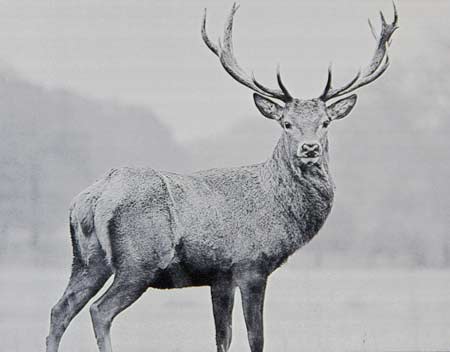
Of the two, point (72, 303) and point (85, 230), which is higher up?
point (85, 230)

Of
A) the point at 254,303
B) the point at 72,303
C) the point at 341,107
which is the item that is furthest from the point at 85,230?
the point at 341,107

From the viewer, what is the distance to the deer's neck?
8578 mm

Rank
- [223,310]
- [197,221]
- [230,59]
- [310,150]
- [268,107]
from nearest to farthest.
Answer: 1. [310,150]
2. [197,221]
3. [223,310]
4. [268,107]
5. [230,59]

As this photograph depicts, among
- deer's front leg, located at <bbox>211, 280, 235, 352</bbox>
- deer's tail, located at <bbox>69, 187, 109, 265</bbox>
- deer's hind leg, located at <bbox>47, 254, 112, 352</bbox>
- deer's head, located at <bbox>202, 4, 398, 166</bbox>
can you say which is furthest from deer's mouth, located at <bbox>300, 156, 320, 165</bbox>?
deer's hind leg, located at <bbox>47, 254, 112, 352</bbox>

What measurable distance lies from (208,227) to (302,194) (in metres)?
0.69

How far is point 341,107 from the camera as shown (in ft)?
28.9

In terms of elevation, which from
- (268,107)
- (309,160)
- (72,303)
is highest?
(268,107)

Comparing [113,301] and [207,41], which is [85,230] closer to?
[113,301]

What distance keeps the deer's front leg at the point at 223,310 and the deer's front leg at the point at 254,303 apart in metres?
0.14

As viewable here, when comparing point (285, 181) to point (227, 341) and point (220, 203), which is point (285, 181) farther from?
point (227, 341)

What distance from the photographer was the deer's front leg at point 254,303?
8.46 meters

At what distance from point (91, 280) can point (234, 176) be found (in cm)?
124

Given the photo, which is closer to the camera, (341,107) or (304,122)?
(304,122)

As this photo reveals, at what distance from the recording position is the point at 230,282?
8.55 meters
